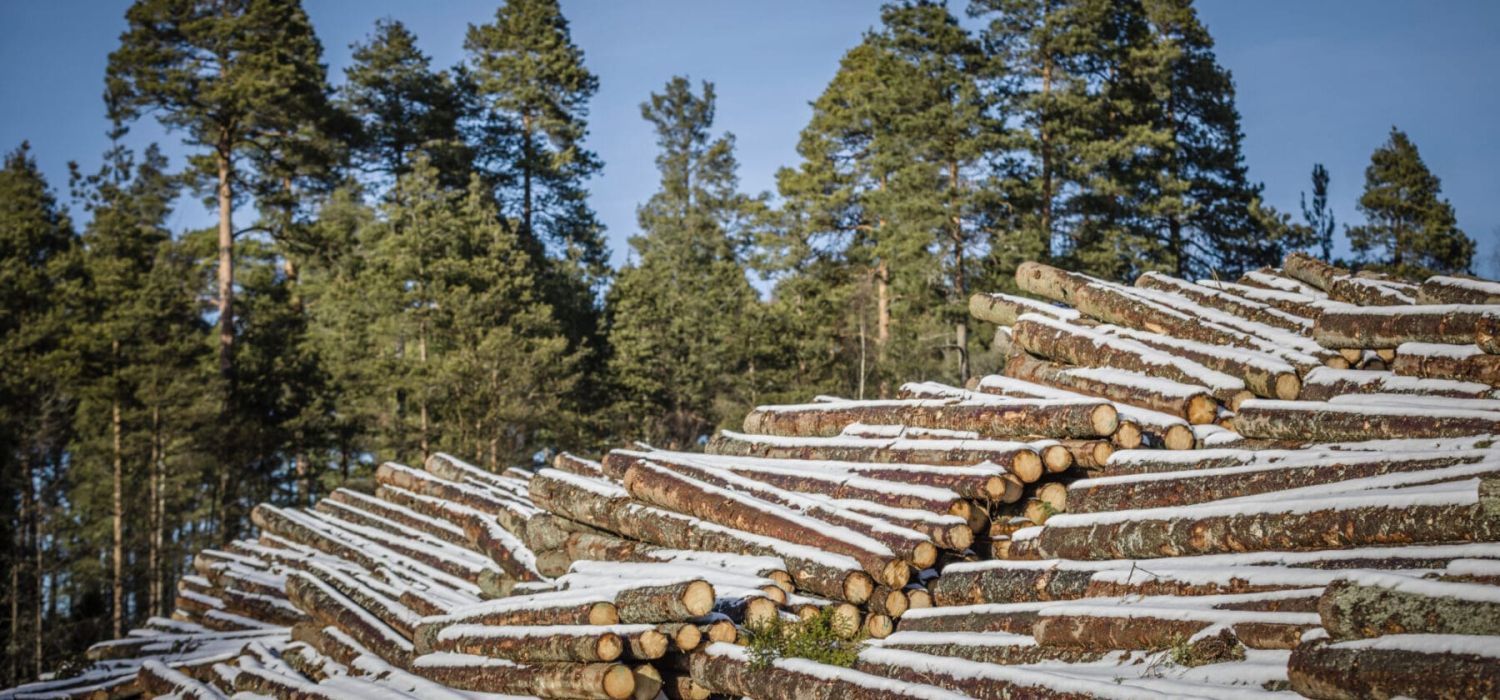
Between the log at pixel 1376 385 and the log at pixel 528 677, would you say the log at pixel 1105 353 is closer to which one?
the log at pixel 1376 385

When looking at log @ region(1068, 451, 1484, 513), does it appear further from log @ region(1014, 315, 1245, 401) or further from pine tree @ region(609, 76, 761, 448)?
pine tree @ region(609, 76, 761, 448)

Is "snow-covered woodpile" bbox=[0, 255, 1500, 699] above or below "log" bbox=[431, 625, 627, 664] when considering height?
above

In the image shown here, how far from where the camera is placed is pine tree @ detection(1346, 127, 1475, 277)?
95.0 feet

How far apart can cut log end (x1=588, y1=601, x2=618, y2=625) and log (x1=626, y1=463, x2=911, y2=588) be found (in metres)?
1.71

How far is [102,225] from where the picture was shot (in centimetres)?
3409

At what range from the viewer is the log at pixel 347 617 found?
1243 centimetres

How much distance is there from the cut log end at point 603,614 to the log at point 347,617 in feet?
11.5

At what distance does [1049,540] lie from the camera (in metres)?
9.37

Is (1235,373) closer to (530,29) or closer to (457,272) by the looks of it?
(457,272)

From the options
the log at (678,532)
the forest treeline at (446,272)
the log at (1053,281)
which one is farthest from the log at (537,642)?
the forest treeline at (446,272)

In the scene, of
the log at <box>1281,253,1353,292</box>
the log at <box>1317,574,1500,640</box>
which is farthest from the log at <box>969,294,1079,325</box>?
the log at <box>1317,574,1500,640</box>

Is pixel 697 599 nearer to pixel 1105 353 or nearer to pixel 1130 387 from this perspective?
pixel 1130 387

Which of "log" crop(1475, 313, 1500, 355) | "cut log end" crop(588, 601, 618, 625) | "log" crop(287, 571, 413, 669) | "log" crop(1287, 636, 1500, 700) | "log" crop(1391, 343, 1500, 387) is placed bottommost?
"log" crop(287, 571, 413, 669)

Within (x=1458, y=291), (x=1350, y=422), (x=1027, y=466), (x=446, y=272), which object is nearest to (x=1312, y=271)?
(x=1458, y=291)
